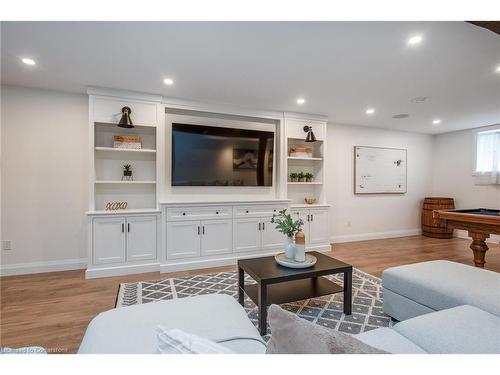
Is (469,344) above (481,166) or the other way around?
the other way around

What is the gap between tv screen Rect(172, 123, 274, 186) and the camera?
3.70 metres

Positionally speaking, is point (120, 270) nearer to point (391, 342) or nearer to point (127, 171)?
point (127, 171)

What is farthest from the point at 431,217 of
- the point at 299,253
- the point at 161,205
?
the point at 161,205

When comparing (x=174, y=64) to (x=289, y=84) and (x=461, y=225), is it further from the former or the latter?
(x=461, y=225)

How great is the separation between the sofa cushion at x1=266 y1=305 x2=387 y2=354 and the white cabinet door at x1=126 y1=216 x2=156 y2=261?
9.82ft

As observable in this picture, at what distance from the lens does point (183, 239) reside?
135 inches

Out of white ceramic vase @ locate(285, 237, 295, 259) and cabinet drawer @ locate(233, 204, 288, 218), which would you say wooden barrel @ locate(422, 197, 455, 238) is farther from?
white ceramic vase @ locate(285, 237, 295, 259)

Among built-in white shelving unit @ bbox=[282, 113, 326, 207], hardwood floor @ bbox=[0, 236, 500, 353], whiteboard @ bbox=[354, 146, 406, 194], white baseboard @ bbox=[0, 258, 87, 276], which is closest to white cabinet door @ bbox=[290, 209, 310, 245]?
built-in white shelving unit @ bbox=[282, 113, 326, 207]

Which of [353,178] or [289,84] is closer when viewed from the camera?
[289,84]

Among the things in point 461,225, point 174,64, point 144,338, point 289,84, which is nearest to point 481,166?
point 461,225

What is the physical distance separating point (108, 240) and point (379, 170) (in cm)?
512

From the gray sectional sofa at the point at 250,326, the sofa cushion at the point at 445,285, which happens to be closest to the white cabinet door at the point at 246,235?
the sofa cushion at the point at 445,285
